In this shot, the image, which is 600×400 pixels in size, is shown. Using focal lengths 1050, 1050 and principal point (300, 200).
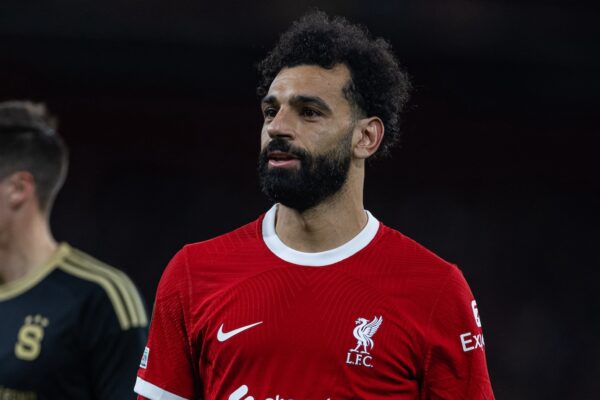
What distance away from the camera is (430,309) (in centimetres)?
282

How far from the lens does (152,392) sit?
2.91m

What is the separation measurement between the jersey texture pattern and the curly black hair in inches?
32.4

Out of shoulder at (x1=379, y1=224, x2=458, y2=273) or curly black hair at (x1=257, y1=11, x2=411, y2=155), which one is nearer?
shoulder at (x1=379, y1=224, x2=458, y2=273)

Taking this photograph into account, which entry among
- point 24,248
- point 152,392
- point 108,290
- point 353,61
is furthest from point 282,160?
point 24,248

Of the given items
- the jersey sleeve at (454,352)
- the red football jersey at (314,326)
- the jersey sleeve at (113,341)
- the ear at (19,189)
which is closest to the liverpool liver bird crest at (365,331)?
the red football jersey at (314,326)

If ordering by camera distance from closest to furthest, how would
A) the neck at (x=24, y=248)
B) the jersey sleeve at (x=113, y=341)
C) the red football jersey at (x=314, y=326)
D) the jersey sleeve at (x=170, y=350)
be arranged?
the red football jersey at (x=314, y=326), the jersey sleeve at (x=170, y=350), the jersey sleeve at (x=113, y=341), the neck at (x=24, y=248)

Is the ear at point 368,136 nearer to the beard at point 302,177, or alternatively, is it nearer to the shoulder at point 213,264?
the beard at point 302,177

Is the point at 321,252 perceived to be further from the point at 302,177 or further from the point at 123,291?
the point at 123,291

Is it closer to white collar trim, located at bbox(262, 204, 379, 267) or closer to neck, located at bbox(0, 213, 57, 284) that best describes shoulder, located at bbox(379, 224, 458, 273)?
white collar trim, located at bbox(262, 204, 379, 267)

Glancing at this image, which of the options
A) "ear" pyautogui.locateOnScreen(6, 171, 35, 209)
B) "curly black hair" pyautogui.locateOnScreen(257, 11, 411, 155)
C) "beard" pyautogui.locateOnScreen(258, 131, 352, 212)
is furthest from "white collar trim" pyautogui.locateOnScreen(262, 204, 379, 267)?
"ear" pyautogui.locateOnScreen(6, 171, 35, 209)

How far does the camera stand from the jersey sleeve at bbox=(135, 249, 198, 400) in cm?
289

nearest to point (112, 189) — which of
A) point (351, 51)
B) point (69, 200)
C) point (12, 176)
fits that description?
point (69, 200)

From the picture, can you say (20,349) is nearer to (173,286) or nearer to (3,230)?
(3,230)

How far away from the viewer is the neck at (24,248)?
11.4 ft
